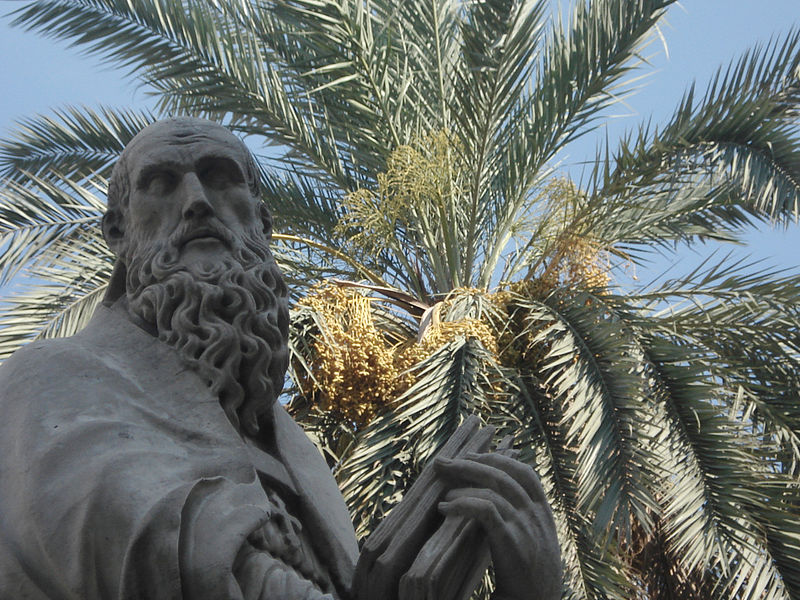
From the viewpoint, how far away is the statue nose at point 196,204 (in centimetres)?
404

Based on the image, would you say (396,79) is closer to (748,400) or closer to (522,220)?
(522,220)

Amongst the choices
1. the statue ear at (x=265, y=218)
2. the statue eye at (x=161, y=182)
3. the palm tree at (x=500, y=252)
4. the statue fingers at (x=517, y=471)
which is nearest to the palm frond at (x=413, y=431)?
the palm tree at (x=500, y=252)

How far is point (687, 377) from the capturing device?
9.22 meters

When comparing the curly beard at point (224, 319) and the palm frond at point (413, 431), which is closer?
the curly beard at point (224, 319)

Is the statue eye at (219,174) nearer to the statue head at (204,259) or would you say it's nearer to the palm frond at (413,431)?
the statue head at (204,259)

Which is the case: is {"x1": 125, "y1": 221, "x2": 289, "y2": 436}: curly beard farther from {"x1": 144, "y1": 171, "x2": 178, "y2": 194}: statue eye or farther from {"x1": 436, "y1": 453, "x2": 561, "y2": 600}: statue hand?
{"x1": 436, "y1": 453, "x2": 561, "y2": 600}: statue hand

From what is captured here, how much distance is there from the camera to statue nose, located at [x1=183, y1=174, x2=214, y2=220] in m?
4.04

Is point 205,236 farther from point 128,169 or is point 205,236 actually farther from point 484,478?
point 484,478

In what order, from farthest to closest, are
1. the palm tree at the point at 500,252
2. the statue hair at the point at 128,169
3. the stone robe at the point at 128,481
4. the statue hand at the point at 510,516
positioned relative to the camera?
1. the palm tree at the point at 500,252
2. the statue hair at the point at 128,169
3. the statue hand at the point at 510,516
4. the stone robe at the point at 128,481

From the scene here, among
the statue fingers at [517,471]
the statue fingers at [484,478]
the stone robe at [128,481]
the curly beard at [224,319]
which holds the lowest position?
the stone robe at [128,481]

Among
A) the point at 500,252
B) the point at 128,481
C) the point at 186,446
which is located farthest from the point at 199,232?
the point at 500,252

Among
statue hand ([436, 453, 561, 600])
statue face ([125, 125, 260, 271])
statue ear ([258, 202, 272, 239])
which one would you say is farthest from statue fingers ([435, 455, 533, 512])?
statue ear ([258, 202, 272, 239])

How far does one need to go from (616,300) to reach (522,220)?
2197mm

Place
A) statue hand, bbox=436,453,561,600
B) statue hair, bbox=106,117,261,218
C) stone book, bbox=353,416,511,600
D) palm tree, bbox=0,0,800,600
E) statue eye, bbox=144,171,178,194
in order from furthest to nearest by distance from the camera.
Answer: palm tree, bbox=0,0,800,600
statue hair, bbox=106,117,261,218
statue eye, bbox=144,171,178,194
statue hand, bbox=436,453,561,600
stone book, bbox=353,416,511,600
